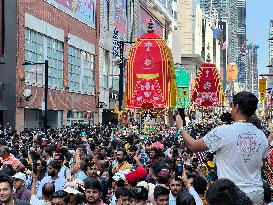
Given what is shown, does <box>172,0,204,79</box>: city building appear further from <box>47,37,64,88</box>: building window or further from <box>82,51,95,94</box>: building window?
<box>47,37,64,88</box>: building window

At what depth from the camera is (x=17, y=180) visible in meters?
8.89

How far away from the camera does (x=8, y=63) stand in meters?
37.2

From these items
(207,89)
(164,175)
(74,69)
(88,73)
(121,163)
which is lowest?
(121,163)

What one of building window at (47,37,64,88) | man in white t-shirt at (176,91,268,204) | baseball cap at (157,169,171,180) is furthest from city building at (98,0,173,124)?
man in white t-shirt at (176,91,268,204)

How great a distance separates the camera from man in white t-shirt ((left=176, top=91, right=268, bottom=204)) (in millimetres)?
5461

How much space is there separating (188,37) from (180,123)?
125m

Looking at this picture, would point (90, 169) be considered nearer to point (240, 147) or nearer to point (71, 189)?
point (71, 189)

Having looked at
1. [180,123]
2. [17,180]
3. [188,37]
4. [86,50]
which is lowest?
[17,180]

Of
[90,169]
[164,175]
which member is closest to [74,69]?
[90,169]

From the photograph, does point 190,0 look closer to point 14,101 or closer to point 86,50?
point 86,50

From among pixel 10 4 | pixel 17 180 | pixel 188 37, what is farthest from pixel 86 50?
pixel 188 37

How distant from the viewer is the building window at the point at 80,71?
164 feet

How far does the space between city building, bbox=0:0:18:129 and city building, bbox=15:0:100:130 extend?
620 mm

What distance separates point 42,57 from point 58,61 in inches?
144
